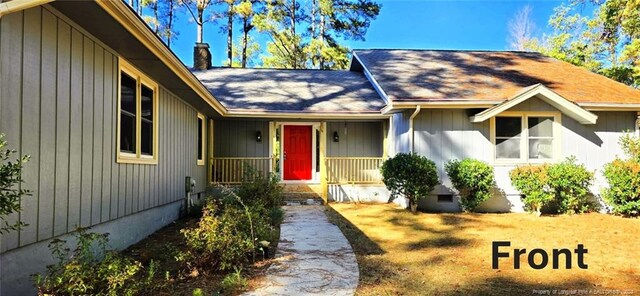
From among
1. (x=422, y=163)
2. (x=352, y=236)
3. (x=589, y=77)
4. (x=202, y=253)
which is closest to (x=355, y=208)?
(x=422, y=163)

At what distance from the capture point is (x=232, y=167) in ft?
36.7

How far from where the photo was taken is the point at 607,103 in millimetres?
8789

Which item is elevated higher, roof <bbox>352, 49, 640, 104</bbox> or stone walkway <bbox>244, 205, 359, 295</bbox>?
roof <bbox>352, 49, 640, 104</bbox>

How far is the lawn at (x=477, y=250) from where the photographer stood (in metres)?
3.85

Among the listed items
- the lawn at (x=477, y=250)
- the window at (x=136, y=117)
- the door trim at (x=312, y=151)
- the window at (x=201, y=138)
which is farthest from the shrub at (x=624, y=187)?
the window at (x=201, y=138)

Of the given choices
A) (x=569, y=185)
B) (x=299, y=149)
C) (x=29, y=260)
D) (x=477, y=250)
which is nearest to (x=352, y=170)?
(x=299, y=149)

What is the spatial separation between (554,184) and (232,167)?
320 inches

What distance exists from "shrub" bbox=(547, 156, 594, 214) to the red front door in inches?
259

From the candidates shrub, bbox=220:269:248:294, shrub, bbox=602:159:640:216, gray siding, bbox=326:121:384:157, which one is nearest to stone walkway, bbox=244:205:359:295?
shrub, bbox=220:269:248:294

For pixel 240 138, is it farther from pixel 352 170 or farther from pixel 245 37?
pixel 245 37

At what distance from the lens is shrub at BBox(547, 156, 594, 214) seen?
8.16 metres

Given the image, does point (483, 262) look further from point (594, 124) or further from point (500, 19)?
point (500, 19)

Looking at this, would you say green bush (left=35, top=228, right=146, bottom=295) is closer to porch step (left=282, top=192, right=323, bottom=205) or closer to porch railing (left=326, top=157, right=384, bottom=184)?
porch step (left=282, top=192, right=323, bottom=205)

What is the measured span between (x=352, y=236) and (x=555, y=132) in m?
5.94
